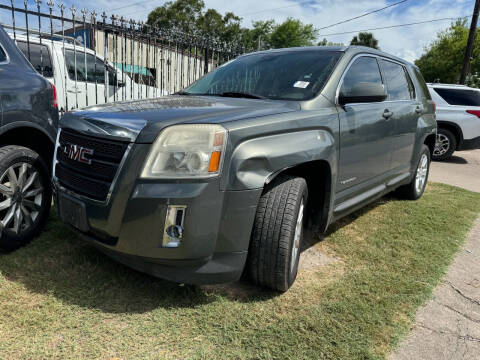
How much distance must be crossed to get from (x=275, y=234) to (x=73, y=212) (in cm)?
121

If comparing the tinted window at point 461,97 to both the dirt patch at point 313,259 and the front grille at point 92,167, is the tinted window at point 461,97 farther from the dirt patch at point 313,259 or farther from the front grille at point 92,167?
the front grille at point 92,167

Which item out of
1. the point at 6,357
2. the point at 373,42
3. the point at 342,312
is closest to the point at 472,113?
the point at 342,312

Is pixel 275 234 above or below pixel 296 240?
above

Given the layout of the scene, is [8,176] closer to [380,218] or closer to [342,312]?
[342,312]

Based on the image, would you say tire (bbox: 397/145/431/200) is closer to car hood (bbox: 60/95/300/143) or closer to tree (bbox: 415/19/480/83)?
car hood (bbox: 60/95/300/143)

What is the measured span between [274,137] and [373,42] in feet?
220

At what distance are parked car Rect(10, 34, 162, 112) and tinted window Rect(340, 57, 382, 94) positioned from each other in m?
4.23

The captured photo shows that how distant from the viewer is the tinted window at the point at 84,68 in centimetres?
643

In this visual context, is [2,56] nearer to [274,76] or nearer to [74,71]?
[274,76]

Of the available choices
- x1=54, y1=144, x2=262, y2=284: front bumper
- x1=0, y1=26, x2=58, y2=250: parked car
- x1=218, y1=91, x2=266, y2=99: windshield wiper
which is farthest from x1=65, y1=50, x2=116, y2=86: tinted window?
x1=54, y1=144, x2=262, y2=284: front bumper

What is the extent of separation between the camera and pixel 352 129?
2873 mm

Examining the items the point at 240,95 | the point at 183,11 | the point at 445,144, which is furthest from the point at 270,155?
the point at 183,11

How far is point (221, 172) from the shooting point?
1.94 m

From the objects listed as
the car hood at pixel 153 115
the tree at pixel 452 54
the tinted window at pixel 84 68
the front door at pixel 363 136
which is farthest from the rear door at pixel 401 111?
the tree at pixel 452 54
